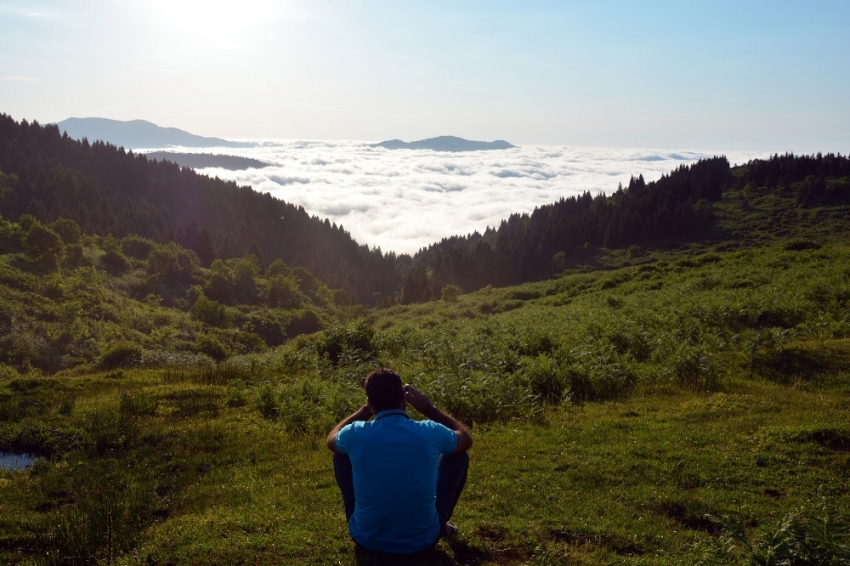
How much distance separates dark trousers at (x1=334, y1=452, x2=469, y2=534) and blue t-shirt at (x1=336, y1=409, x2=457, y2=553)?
234 millimetres

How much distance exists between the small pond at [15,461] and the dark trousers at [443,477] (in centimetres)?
772

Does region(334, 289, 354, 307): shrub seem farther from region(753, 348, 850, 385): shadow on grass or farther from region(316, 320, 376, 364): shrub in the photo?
region(753, 348, 850, 385): shadow on grass

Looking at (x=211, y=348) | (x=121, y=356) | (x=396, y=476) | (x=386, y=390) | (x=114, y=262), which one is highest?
(x=386, y=390)

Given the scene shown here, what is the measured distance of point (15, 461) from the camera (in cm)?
1030

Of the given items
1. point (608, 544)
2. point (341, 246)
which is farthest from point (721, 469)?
point (341, 246)

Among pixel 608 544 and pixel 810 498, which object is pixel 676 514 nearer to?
pixel 608 544

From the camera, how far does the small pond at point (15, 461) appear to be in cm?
997

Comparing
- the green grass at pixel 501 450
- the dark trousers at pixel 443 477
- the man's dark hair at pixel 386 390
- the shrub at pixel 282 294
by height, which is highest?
the man's dark hair at pixel 386 390

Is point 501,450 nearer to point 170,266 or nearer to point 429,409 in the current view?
point 429,409

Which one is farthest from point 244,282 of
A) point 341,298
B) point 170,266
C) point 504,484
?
point 504,484

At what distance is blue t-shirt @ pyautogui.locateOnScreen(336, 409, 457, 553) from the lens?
5.24 meters

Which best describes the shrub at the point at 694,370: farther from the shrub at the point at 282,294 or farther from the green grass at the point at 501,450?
the shrub at the point at 282,294

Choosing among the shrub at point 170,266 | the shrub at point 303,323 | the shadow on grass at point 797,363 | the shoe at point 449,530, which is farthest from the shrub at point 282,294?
the shoe at point 449,530

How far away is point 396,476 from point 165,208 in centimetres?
17132
